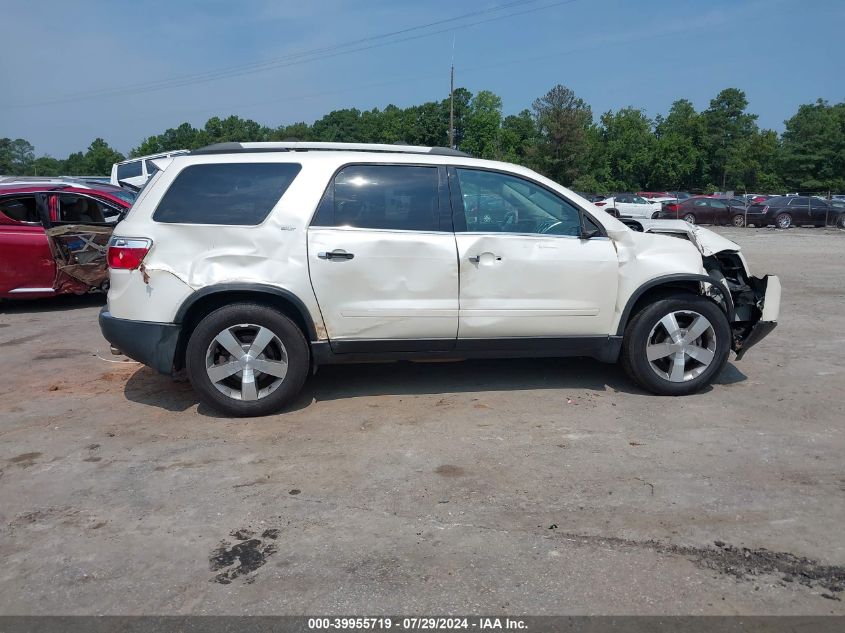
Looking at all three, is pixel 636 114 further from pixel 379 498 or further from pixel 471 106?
pixel 379 498

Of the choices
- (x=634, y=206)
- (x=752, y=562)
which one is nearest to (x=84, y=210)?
(x=752, y=562)

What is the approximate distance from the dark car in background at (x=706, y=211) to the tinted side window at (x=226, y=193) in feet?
101

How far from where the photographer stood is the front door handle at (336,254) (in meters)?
4.98

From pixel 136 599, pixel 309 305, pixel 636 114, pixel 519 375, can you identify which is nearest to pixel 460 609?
pixel 136 599

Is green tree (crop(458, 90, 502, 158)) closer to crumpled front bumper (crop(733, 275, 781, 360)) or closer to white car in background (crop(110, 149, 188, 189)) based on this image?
white car in background (crop(110, 149, 188, 189))

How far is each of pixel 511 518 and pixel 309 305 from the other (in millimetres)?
2168

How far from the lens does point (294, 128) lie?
90562mm

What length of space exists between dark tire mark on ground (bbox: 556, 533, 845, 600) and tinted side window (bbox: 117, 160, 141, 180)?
23.2m

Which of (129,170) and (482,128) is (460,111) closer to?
(482,128)

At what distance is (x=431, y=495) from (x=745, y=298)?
3.34 m

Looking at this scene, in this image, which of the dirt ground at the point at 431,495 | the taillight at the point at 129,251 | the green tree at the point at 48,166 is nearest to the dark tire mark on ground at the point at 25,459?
the dirt ground at the point at 431,495

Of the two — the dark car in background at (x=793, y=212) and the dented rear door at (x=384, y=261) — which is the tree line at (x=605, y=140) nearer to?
the dark car in background at (x=793, y=212)

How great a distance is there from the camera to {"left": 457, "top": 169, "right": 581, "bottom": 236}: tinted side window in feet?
17.3

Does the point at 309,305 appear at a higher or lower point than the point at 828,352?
higher
